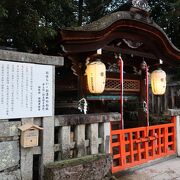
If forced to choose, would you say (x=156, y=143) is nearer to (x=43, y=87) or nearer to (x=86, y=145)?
(x=86, y=145)

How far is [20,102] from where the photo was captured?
4.82 metres

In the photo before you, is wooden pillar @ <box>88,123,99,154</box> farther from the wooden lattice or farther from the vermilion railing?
the wooden lattice

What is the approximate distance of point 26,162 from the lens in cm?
495

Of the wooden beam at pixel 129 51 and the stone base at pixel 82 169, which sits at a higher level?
the wooden beam at pixel 129 51

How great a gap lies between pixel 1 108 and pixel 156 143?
5.30 meters

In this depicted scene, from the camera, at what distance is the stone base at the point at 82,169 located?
4.92m

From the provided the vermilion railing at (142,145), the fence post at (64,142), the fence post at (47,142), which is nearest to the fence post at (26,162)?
the fence post at (47,142)

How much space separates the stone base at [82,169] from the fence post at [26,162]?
306mm

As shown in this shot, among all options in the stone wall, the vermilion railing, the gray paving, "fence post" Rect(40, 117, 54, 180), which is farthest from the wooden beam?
the stone wall

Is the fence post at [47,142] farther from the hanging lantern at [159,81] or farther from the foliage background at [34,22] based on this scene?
the hanging lantern at [159,81]

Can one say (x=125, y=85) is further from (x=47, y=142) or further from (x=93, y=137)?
(x=47, y=142)

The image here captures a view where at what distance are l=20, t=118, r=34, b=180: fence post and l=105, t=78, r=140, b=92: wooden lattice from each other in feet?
12.7

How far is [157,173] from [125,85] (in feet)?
9.84

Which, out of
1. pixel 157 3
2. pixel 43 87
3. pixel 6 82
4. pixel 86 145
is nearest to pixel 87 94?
pixel 86 145
